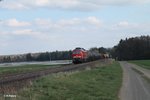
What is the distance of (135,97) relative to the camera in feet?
79.4

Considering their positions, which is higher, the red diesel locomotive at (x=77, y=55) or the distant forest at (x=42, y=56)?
the distant forest at (x=42, y=56)

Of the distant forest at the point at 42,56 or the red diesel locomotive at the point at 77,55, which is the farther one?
the distant forest at the point at 42,56

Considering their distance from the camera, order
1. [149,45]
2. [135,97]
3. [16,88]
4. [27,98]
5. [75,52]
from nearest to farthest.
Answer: [27,98] → [16,88] → [135,97] → [75,52] → [149,45]

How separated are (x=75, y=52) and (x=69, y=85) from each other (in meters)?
51.8

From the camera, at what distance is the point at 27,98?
58.5ft

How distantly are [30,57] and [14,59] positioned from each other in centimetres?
605

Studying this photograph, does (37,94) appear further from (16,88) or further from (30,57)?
(30,57)

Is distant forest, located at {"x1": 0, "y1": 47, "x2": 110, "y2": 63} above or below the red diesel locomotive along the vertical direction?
above

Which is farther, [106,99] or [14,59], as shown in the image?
[14,59]

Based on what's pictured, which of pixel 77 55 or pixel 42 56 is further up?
pixel 42 56

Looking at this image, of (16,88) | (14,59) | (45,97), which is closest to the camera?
(45,97)

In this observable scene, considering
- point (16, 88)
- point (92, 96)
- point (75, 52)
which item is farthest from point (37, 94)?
point (75, 52)

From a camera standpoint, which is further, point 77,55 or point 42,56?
point 42,56

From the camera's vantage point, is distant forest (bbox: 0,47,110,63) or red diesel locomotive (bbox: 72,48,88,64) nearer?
red diesel locomotive (bbox: 72,48,88,64)
